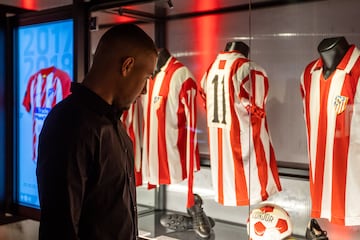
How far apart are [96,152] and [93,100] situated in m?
0.16

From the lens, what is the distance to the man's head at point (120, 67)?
4.67 feet

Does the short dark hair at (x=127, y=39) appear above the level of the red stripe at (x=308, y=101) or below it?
above

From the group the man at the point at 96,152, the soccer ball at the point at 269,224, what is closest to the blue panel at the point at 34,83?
the soccer ball at the point at 269,224

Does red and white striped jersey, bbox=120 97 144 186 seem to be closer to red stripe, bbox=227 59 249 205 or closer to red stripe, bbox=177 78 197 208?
red stripe, bbox=177 78 197 208

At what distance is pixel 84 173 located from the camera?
132 centimetres

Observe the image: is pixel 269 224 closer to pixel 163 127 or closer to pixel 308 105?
pixel 308 105

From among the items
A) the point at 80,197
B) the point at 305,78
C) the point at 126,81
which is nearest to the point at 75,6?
the point at 305,78

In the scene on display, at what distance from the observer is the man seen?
1.29 metres

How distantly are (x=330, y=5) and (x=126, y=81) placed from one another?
161 centimetres

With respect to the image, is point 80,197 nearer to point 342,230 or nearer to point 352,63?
point 352,63

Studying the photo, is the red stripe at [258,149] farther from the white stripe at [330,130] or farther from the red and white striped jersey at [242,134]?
the white stripe at [330,130]

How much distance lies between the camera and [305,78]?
8.19 ft

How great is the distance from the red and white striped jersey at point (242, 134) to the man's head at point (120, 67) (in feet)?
3.80

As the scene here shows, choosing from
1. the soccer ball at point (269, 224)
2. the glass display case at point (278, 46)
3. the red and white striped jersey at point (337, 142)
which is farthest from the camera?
the glass display case at point (278, 46)
